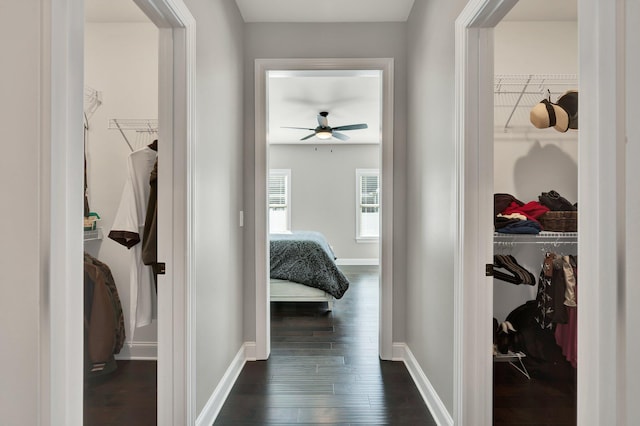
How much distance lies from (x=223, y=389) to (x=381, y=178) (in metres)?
1.89

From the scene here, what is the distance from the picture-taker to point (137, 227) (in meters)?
2.31

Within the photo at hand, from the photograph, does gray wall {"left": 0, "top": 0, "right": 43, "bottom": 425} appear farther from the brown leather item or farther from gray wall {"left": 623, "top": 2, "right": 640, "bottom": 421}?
the brown leather item

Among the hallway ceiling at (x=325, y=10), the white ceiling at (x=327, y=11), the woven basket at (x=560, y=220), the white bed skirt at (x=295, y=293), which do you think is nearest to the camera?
the woven basket at (x=560, y=220)

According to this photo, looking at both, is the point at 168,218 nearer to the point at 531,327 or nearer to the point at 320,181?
the point at 531,327

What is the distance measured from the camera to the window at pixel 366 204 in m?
8.07

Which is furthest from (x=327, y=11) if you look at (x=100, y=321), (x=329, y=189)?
(x=329, y=189)

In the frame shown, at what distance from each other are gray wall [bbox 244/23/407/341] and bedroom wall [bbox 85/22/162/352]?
80 centimetres

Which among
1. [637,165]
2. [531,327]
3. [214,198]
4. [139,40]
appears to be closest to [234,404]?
[214,198]

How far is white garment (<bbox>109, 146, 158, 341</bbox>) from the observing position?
2275 mm

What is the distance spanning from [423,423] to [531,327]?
103 cm

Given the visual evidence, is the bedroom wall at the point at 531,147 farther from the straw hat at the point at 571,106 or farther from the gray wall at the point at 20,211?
the gray wall at the point at 20,211

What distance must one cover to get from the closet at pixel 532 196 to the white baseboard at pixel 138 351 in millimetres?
2528

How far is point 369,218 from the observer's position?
822cm

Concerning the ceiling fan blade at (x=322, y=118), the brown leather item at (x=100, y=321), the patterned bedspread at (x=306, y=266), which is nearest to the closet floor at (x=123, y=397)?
the brown leather item at (x=100, y=321)
